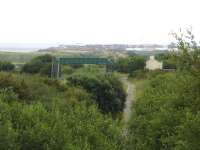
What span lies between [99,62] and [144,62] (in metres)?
33.2

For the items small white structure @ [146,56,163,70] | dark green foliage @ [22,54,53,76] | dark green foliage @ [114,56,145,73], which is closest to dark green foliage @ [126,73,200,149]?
dark green foliage @ [22,54,53,76]

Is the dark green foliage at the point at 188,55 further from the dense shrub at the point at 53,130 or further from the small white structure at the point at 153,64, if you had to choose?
the small white structure at the point at 153,64

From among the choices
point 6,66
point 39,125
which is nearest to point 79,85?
point 39,125

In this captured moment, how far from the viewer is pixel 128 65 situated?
341ft

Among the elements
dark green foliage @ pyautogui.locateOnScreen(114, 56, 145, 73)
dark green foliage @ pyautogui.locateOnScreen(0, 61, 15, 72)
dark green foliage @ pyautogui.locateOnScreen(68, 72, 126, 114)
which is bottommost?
dark green foliage @ pyautogui.locateOnScreen(114, 56, 145, 73)

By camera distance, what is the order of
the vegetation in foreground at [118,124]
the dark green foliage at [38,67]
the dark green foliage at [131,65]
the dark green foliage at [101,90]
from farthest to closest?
the dark green foliage at [131,65]
the dark green foliage at [38,67]
the dark green foliage at [101,90]
the vegetation in foreground at [118,124]

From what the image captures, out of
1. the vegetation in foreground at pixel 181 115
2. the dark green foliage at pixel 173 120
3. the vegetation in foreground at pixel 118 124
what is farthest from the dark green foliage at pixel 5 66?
the vegetation in foreground at pixel 181 115

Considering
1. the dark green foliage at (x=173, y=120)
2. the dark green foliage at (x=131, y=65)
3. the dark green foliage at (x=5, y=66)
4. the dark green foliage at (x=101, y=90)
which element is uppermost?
the dark green foliage at (x=173, y=120)

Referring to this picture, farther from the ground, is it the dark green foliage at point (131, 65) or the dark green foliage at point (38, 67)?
the dark green foliage at point (38, 67)

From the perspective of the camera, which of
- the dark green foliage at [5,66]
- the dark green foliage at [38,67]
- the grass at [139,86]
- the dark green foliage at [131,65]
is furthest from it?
the dark green foliage at [131,65]

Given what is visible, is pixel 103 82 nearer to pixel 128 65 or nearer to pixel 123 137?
pixel 123 137

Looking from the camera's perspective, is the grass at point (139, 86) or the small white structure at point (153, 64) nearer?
the grass at point (139, 86)

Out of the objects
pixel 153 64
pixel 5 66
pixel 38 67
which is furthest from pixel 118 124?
pixel 153 64

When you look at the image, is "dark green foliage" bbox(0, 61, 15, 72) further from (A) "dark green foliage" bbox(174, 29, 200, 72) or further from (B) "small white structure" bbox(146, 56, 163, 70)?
(A) "dark green foliage" bbox(174, 29, 200, 72)
